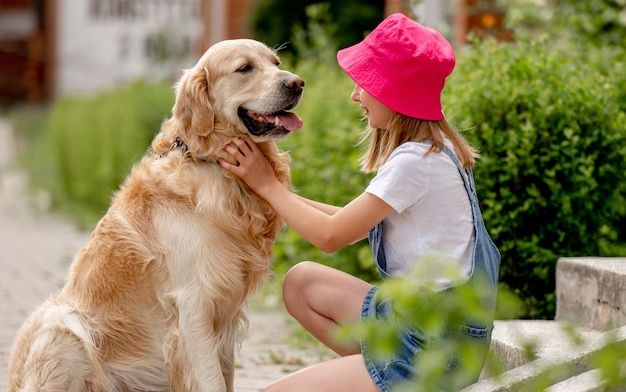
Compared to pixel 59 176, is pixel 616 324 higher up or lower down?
higher up

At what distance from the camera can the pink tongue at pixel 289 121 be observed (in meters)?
3.80

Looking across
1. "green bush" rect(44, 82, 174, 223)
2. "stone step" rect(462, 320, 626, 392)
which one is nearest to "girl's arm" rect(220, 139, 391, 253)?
"stone step" rect(462, 320, 626, 392)

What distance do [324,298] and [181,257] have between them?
0.58m

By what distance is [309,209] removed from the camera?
3654 millimetres

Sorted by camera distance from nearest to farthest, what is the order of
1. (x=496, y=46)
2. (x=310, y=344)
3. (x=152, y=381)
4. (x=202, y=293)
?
(x=202, y=293)
(x=152, y=381)
(x=496, y=46)
(x=310, y=344)

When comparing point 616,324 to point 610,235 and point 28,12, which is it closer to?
point 610,235

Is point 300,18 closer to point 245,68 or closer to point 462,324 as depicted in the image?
point 245,68

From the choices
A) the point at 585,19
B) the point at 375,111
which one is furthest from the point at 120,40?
the point at 375,111

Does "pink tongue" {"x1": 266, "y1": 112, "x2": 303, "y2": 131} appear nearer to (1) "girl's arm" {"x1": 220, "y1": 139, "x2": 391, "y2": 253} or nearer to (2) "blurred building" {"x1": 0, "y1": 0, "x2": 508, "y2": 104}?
(1) "girl's arm" {"x1": 220, "y1": 139, "x2": 391, "y2": 253}

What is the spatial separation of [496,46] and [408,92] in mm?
2272

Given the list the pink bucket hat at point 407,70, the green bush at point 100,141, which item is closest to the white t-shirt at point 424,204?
the pink bucket hat at point 407,70

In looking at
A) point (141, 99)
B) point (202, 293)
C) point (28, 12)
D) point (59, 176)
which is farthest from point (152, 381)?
point (28, 12)

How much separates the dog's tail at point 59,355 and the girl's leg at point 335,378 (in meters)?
0.79

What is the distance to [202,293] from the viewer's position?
3795 millimetres
